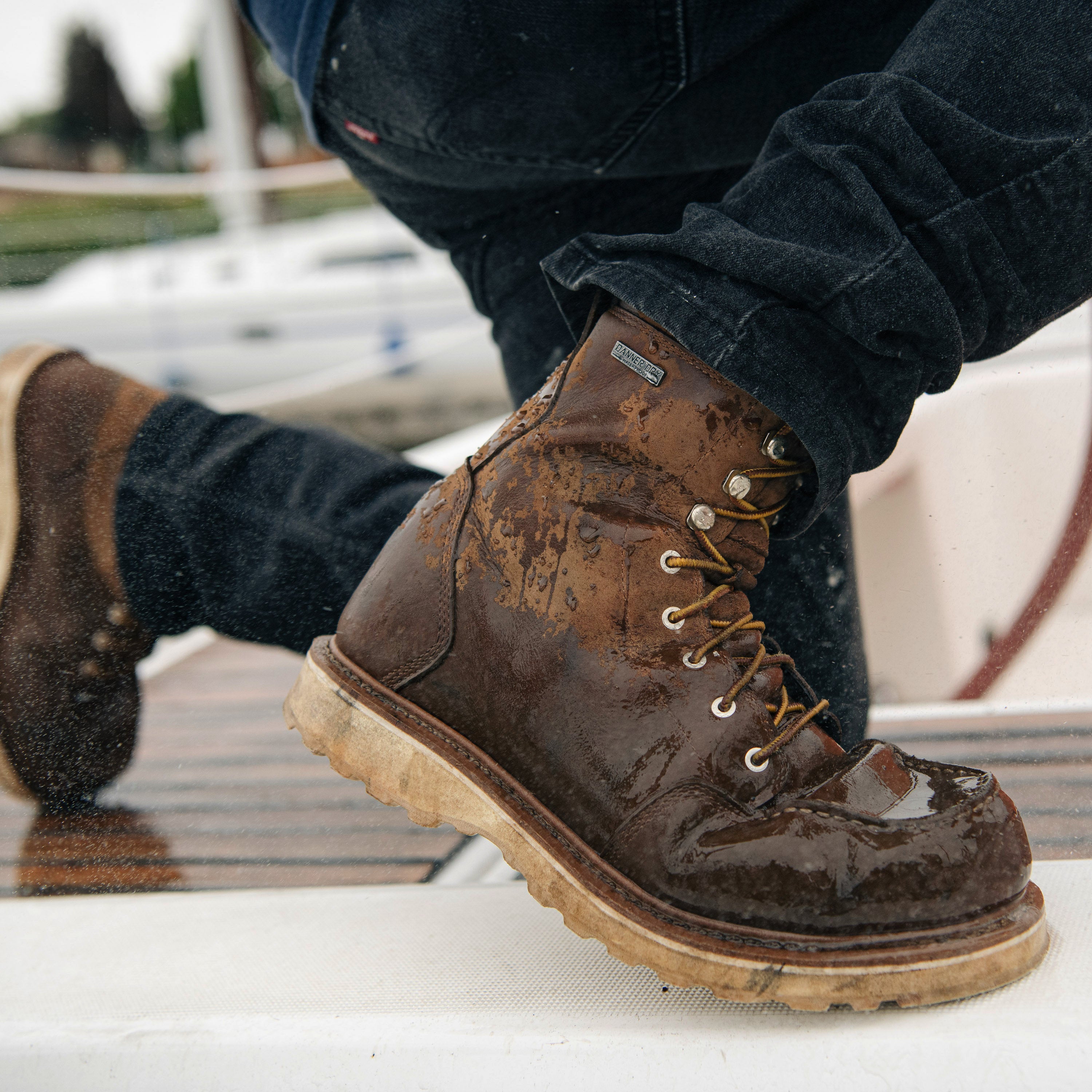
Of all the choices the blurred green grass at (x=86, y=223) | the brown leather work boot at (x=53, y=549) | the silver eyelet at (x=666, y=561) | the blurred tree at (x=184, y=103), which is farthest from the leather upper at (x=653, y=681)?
the blurred tree at (x=184, y=103)

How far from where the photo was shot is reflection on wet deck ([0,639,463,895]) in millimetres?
796

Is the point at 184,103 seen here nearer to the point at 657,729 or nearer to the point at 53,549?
the point at 53,549

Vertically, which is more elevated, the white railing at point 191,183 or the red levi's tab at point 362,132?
the white railing at point 191,183

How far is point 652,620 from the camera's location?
0.58 m

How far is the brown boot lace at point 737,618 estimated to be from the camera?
0.56 metres

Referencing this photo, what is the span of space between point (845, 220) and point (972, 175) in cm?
7

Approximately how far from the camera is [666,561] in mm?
576

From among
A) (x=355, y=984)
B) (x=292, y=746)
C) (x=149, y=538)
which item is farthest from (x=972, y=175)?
(x=292, y=746)

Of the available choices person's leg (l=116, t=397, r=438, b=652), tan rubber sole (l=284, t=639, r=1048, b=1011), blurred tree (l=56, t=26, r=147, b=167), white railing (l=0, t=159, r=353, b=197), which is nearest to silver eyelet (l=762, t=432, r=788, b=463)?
tan rubber sole (l=284, t=639, r=1048, b=1011)

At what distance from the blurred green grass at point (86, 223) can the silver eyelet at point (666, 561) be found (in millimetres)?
6378

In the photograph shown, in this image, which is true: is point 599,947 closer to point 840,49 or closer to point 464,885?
point 464,885

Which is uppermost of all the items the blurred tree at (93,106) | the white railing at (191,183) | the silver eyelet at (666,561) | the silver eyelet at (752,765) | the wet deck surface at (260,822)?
the blurred tree at (93,106)

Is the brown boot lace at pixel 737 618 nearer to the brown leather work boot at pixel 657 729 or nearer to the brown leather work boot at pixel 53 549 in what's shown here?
the brown leather work boot at pixel 657 729

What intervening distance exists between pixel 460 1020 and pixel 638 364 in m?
0.38
